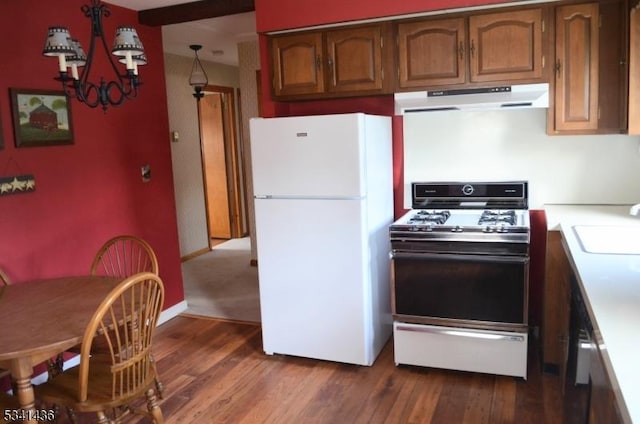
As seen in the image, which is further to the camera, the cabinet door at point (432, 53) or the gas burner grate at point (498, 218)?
the cabinet door at point (432, 53)

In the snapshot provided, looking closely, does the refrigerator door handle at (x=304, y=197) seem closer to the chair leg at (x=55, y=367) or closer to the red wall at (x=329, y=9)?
the red wall at (x=329, y=9)

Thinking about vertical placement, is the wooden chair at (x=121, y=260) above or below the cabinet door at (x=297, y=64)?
below

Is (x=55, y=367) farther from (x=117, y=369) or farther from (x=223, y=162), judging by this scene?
(x=223, y=162)

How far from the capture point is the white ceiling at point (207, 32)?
3.72 meters

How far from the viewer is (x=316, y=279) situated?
316 cm

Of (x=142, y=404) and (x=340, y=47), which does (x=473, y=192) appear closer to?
(x=340, y=47)

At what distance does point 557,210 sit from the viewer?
3020 mm

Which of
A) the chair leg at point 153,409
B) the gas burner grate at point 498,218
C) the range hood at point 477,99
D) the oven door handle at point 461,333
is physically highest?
the range hood at point 477,99

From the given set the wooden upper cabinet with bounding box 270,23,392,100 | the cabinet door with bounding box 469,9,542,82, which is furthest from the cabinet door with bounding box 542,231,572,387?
the wooden upper cabinet with bounding box 270,23,392,100

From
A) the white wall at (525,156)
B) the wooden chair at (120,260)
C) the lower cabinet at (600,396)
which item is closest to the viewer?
the lower cabinet at (600,396)

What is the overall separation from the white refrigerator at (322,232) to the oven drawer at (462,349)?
0.79ft

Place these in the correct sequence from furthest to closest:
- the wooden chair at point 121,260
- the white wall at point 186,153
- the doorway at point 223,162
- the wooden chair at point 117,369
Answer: the doorway at point 223,162, the white wall at point 186,153, the wooden chair at point 121,260, the wooden chair at point 117,369

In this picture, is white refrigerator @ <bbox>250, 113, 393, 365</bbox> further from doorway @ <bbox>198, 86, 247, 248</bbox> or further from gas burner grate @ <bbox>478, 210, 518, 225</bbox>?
doorway @ <bbox>198, 86, 247, 248</bbox>

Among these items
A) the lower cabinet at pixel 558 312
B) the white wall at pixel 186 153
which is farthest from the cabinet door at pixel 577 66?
the white wall at pixel 186 153
